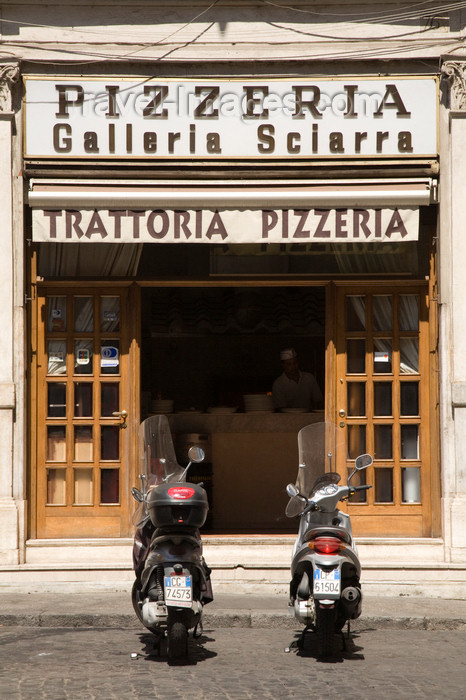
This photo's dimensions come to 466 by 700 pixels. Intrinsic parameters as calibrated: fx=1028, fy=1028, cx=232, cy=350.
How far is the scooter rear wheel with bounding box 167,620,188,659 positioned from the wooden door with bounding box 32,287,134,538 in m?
3.72

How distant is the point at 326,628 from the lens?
6.91 meters

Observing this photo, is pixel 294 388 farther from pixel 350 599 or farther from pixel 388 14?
pixel 350 599

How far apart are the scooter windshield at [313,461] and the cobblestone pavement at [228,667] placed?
1049 millimetres

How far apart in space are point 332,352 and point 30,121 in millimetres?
3812

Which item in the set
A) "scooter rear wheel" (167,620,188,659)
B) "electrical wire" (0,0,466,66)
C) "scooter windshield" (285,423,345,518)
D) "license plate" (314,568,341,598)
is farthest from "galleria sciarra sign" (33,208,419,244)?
"scooter rear wheel" (167,620,188,659)

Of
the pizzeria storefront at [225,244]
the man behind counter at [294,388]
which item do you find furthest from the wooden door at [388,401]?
the man behind counter at [294,388]

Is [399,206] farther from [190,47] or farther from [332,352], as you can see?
[190,47]

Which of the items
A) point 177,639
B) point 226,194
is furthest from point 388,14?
point 177,639

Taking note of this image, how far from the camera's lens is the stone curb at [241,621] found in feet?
27.1

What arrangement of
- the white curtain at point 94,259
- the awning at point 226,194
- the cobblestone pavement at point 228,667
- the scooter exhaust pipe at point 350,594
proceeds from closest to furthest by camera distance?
the cobblestone pavement at point 228,667 → the scooter exhaust pipe at point 350,594 → the awning at point 226,194 → the white curtain at point 94,259

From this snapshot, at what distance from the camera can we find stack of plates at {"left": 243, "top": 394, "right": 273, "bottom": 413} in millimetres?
12023

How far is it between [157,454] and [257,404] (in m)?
4.19

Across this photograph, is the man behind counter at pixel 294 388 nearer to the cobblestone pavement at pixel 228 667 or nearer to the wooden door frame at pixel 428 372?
the wooden door frame at pixel 428 372

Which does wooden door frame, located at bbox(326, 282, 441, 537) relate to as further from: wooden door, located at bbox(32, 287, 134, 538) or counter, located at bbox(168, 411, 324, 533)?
wooden door, located at bbox(32, 287, 134, 538)
